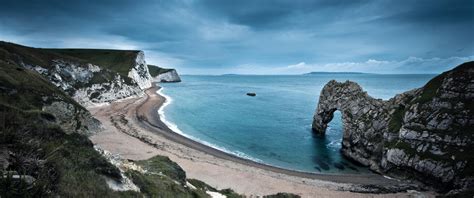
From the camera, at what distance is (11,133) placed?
28.4 ft

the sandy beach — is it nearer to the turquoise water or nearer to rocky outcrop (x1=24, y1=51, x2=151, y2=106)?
the turquoise water

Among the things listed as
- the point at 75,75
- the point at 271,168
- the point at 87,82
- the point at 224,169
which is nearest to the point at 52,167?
the point at 224,169

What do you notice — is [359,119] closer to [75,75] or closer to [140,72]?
[75,75]

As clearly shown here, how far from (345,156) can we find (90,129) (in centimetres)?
4066

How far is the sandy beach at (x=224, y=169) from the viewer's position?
87.2 feet

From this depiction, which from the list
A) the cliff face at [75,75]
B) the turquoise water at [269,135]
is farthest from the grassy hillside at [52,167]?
the cliff face at [75,75]

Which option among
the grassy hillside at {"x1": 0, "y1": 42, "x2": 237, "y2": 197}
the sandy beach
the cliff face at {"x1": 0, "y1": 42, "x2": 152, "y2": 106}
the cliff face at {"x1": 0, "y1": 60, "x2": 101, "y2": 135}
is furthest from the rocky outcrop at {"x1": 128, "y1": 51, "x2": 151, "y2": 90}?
the grassy hillside at {"x1": 0, "y1": 42, "x2": 237, "y2": 197}

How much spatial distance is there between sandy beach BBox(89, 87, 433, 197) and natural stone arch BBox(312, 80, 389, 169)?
517cm

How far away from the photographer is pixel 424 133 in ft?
100

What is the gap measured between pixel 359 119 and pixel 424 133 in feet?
34.2

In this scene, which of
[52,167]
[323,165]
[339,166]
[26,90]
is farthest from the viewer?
[323,165]

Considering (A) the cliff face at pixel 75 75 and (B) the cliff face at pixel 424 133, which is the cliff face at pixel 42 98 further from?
(B) the cliff face at pixel 424 133

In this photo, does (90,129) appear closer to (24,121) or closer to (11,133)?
(24,121)

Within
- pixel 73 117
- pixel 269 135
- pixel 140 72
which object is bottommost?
pixel 269 135
